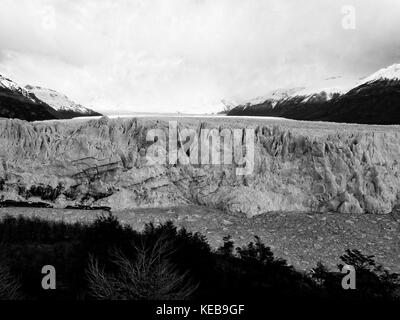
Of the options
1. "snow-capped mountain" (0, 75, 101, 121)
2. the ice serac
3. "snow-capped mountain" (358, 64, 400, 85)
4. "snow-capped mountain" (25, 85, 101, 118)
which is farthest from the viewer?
"snow-capped mountain" (25, 85, 101, 118)

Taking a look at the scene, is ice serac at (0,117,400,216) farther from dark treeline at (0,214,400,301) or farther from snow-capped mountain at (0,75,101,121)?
snow-capped mountain at (0,75,101,121)

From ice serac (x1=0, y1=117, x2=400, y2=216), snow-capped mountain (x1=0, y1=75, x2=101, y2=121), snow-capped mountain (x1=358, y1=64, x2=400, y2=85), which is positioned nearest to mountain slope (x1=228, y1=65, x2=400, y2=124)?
snow-capped mountain (x1=358, y1=64, x2=400, y2=85)

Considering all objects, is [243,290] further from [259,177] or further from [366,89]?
[366,89]

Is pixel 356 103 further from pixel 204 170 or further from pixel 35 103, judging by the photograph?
pixel 204 170

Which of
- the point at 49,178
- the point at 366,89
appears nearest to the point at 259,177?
the point at 49,178

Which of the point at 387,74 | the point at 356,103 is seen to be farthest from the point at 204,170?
the point at 387,74
